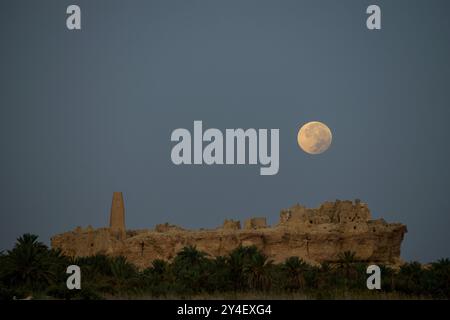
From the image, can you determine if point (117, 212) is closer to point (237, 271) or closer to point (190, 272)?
point (190, 272)

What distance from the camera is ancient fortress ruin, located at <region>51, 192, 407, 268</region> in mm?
66062

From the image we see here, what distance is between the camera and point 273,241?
66.6 metres

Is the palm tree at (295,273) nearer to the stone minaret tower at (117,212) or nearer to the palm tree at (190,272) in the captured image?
the palm tree at (190,272)

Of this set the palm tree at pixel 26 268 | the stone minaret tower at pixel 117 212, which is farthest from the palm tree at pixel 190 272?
Result: the stone minaret tower at pixel 117 212

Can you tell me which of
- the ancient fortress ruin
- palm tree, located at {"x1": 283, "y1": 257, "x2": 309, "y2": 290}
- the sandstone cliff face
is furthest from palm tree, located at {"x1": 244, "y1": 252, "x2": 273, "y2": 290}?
the sandstone cliff face

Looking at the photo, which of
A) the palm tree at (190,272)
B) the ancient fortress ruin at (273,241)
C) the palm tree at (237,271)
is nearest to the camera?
the palm tree at (190,272)

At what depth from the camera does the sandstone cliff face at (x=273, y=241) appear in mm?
66062

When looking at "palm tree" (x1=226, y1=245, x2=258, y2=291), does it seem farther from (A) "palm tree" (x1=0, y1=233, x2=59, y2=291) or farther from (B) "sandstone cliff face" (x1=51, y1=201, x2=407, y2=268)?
(B) "sandstone cliff face" (x1=51, y1=201, x2=407, y2=268)

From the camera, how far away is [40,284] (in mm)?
36062

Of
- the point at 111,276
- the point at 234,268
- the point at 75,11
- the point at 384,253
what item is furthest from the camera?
the point at 384,253
